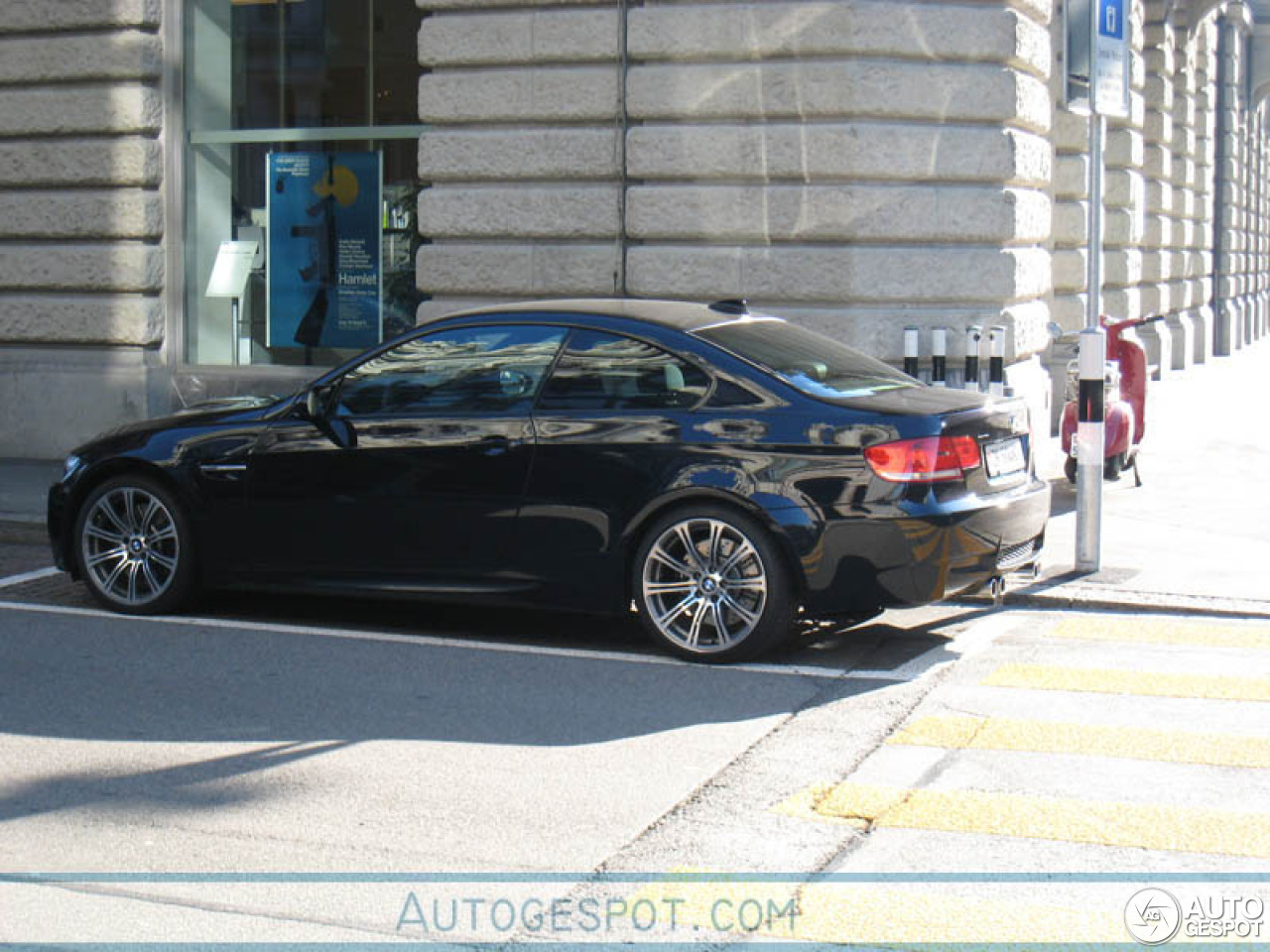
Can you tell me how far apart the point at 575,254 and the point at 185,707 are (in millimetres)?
7299

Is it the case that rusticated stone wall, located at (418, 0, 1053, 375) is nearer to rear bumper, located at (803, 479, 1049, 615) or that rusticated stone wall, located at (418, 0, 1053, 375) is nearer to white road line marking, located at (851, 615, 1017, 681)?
white road line marking, located at (851, 615, 1017, 681)

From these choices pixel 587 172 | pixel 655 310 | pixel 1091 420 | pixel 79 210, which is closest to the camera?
pixel 655 310

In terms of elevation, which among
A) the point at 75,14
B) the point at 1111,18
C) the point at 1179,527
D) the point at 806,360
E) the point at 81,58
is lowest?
the point at 1179,527

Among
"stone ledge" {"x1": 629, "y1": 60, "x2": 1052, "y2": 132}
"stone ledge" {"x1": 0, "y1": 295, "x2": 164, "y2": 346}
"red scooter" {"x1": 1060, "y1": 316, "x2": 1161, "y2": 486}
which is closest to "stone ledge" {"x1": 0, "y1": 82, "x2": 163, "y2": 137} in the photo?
"stone ledge" {"x1": 0, "y1": 295, "x2": 164, "y2": 346}

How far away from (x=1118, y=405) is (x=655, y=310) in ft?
19.0

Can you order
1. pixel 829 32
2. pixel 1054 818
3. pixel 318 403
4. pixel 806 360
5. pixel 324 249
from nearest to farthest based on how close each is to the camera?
1. pixel 1054 818
2. pixel 806 360
3. pixel 318 403
4. pixel 829 32
5. pixel 324 249

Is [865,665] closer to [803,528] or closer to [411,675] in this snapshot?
[803,528]

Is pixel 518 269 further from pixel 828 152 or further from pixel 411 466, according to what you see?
pixel 411 466

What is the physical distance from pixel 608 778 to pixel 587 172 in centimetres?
830

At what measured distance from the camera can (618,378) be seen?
7781mm

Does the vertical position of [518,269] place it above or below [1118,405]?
above

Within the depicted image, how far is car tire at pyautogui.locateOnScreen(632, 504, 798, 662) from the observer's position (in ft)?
24.1

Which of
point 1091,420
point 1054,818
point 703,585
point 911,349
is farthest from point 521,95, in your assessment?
point 1054,818

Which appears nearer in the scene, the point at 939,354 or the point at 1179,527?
the point at 1179,527
